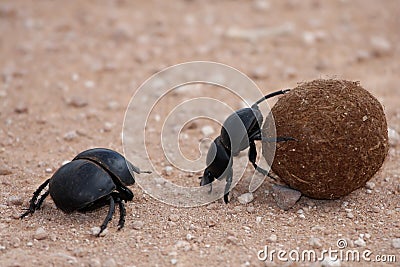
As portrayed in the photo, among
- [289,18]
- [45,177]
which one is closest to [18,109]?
[45,177]

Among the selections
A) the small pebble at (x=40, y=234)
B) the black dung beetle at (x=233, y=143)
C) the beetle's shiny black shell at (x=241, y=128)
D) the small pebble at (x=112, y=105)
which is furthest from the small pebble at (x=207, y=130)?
the small pebble at (x=40, y=234)

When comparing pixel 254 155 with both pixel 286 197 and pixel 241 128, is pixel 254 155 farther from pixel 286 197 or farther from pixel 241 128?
pixel 286 197

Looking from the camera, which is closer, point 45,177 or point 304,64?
point 45,177

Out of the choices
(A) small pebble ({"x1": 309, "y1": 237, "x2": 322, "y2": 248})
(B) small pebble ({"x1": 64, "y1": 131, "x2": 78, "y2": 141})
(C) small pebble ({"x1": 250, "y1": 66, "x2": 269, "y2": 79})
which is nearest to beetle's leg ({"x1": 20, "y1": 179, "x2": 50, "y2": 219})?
(B) small pebble ({"x1": 64, "y1": 131, "x2": 78, "y2": 141})

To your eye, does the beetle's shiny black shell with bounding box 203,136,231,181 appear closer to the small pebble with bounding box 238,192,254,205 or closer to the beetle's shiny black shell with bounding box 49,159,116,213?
the small pebble with bounding box 238,192,254,205

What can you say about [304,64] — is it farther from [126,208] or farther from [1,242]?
[1,242]

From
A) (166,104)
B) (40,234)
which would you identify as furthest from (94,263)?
(166,104)

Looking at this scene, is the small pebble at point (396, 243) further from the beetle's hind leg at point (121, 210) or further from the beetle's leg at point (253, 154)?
the beetle's hind leg at point (121, 210)
